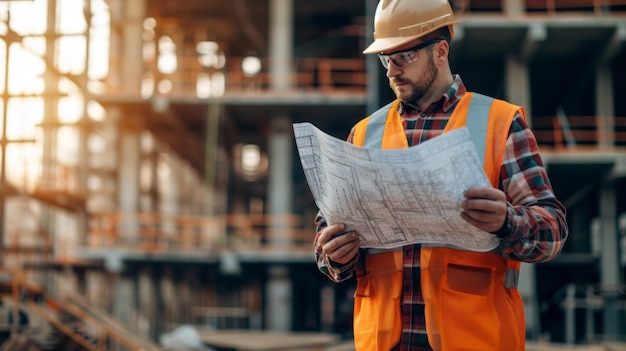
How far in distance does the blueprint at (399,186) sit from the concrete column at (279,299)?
18077 millimetres

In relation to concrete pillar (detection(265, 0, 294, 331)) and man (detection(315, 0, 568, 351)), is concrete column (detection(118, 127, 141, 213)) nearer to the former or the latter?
concrete pillar (detection(265, 0, 294, 331))

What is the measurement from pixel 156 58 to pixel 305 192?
6.53 metres

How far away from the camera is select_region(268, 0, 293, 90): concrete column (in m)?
21.1

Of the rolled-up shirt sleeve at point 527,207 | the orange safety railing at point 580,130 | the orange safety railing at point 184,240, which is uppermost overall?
the orange safety railing at point 580,130

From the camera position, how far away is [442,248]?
218 centimetres

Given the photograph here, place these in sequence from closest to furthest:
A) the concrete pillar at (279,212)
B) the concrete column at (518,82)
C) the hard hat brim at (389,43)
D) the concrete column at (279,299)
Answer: the hard hat brim at (389,43) < the concrete column at (518,82) < the concrete column at (279,299) < the concrete pillar at (279,212)

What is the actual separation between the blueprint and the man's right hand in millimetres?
23

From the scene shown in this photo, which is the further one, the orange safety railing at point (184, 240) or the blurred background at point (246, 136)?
the orange safety railing at point (184, 240)

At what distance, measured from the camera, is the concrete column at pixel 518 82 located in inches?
750

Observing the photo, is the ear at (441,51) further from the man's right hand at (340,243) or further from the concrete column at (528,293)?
the concrete column at (528,293)

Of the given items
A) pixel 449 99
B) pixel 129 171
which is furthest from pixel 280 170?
pixel 449 99

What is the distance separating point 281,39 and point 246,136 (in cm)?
531

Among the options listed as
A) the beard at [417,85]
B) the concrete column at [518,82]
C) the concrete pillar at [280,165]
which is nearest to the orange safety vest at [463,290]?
the beard at [417,85]

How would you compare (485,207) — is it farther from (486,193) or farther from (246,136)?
(246,136)
